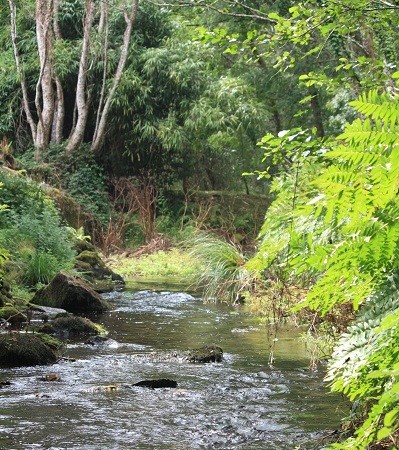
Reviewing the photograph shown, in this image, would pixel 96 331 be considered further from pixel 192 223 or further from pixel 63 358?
pixel 192 223

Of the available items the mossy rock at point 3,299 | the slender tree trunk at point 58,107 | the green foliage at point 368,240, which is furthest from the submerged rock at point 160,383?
the slender tree trunk at point 58,107

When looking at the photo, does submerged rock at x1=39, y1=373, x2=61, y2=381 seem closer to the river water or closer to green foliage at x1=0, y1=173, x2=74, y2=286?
the river water

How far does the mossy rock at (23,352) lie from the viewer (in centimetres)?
680

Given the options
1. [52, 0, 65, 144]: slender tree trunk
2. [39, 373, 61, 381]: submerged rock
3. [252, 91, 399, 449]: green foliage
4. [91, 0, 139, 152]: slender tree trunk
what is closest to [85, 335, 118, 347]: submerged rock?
[39, 373, 61, 381]: submerged rock

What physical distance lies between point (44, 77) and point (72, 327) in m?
13.5

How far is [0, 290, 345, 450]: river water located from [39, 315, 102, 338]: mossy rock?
0.93 feet

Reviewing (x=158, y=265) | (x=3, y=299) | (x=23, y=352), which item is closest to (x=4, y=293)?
(x=3, y=299)

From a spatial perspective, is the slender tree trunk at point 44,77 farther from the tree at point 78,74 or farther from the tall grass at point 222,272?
the tall grass at point 222,272

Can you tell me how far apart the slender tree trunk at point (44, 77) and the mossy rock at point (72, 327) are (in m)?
12.4

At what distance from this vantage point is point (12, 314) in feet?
27.4

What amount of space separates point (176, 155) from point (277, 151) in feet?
60.9

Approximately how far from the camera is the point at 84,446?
4.42 metres

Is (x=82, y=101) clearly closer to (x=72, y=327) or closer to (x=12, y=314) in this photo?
(x=72, y=327)

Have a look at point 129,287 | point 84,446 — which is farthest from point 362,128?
point 129,287
